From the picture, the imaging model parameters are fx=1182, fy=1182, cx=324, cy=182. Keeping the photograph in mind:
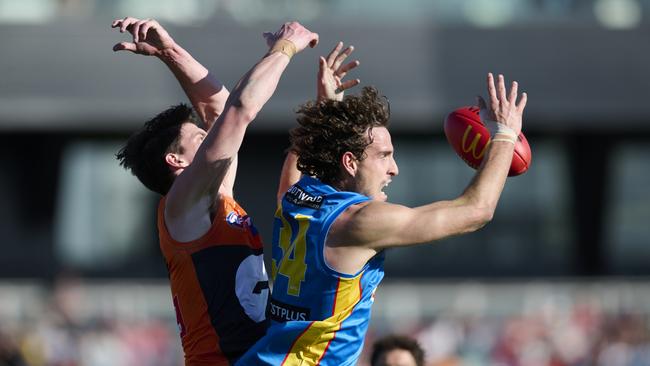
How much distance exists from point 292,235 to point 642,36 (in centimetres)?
1820

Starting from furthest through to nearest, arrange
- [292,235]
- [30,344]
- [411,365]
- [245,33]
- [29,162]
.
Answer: [29,162] < [245,33] < [30,344] < [411,365] < [292,235]

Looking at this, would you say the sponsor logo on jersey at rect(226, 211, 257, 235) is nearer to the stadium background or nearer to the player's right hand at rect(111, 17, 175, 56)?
the player's right hand at rect(111, 17, 175, 56)

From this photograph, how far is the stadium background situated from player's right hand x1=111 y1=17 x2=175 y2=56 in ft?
36.3

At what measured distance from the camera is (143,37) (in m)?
5.50

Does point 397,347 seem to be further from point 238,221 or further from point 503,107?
point 503,107

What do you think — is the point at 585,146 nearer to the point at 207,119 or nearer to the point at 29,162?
the point at 29,162

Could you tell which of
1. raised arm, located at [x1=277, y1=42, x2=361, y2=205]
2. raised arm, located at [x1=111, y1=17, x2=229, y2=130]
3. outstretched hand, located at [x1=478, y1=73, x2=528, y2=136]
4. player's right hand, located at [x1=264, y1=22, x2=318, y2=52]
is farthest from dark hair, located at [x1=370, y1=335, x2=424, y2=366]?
player's right hand, located at [x1=264, y1=22, x2=318, y2=52]

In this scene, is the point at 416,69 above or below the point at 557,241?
above

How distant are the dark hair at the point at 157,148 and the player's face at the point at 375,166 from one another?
93cm

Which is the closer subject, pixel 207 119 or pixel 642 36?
pixel 207 119

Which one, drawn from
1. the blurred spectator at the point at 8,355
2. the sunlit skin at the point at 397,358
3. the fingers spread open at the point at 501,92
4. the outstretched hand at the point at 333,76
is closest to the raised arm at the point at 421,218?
the fingers spread open at the point at 501,92

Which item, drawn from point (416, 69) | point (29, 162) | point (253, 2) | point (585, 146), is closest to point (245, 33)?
point (253, 2)

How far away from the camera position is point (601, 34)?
2192 cm

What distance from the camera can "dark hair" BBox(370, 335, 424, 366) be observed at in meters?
6.62
